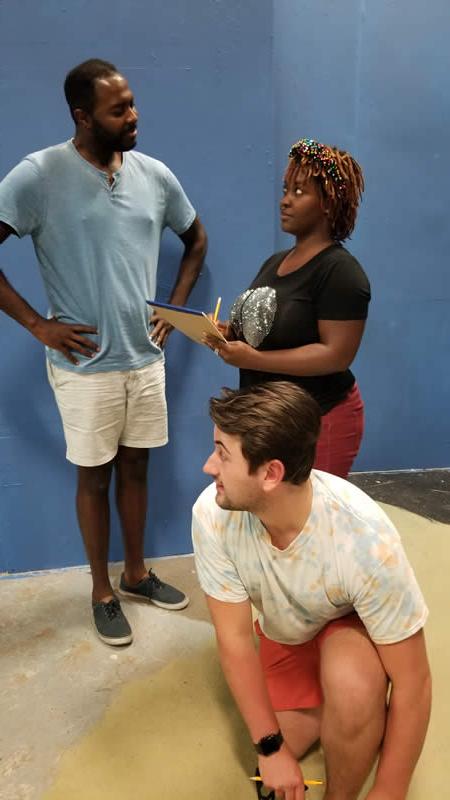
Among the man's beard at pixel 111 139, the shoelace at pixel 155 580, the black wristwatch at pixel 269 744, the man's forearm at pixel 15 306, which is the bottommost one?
the shoelace at pixel 155 580

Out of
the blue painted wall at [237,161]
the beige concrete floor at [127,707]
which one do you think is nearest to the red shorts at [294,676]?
the beige concrete floor at [127,707]

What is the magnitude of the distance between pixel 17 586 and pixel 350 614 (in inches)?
51.5

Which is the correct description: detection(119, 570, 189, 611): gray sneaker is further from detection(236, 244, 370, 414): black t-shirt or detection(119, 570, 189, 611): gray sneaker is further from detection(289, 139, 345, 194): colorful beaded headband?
detection(289, 139, 345, 194): colorful beaded headband

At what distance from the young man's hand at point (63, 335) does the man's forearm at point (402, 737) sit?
1104 mm

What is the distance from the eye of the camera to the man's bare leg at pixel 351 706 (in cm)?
100

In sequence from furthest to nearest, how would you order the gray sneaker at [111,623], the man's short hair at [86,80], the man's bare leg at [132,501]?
the man's bare leg at [132,501]
the gray sneaker at [111,623]
the man's short hair at [86,80]

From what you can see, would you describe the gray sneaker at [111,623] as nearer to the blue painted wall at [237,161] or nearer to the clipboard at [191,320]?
the blue painted wall at [237,161]

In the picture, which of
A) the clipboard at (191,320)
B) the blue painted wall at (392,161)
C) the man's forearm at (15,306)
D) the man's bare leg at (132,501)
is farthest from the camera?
the blue painted wall at (392,161)

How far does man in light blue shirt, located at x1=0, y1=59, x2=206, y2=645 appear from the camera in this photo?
1.40 m

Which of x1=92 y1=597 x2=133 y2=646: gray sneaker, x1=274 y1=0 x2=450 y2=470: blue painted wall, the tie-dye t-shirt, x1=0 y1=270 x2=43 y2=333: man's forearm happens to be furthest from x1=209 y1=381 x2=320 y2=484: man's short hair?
x1=274 y1=0 x2=450 y2=470: blue painted wall

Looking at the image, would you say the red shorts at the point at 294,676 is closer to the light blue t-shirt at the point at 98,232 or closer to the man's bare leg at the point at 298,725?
the man's bare leg at the point at 298,725

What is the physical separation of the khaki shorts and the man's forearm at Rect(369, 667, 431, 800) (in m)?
1.01

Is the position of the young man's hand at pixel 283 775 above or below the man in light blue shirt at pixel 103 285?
below

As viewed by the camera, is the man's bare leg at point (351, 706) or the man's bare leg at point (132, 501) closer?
the man's bare leg at point (351, 706)
